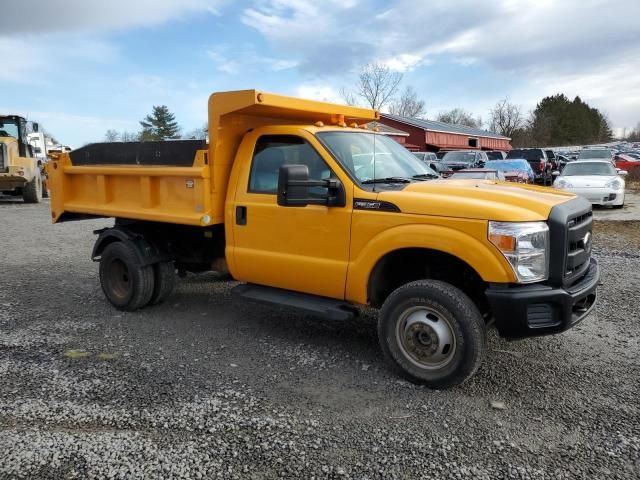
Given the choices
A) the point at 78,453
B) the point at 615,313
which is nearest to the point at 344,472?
the point at 78,453

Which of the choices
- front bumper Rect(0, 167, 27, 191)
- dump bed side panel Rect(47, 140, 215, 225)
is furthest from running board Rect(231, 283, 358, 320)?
front bumper Rect(0, 167, 27, 191)

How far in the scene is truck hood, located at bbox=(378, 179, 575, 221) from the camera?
150 inches

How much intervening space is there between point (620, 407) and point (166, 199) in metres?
4.40

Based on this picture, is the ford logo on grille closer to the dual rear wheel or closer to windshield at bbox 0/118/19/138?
the dual rear wheel

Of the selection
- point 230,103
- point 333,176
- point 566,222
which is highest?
point 230,103

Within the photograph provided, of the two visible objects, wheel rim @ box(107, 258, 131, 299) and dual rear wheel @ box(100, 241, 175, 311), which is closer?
dual rear wheel @ box(100, 241, 175, 311)

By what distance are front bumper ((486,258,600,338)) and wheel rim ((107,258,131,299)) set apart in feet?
13.6

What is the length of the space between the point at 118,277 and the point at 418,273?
3.54m

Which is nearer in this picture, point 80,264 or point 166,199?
point 166,199

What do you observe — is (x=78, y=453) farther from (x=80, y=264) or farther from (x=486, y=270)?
(x=80, y=264)

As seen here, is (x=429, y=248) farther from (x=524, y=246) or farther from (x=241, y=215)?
(x=241, y=215)

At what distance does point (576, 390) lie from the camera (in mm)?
4133

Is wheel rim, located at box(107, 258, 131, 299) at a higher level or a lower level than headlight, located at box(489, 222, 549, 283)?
lower

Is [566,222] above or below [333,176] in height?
below
